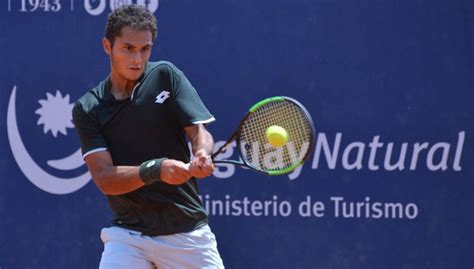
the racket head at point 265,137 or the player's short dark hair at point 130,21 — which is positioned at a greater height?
the player's short dark hair at point 130,21

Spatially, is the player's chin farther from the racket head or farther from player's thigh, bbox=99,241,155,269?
player's thigh, bbox=99,241,155,269

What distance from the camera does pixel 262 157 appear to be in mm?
3826

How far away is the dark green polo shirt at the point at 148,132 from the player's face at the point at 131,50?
8 centimetres

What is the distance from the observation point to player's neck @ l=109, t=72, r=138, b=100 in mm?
3846

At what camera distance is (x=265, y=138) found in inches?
151

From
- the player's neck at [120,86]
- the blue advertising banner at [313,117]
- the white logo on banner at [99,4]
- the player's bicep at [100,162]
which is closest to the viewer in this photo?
the player's bicep at [100,162]

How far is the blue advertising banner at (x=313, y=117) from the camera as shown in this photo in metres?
5.16

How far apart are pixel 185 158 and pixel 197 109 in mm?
239

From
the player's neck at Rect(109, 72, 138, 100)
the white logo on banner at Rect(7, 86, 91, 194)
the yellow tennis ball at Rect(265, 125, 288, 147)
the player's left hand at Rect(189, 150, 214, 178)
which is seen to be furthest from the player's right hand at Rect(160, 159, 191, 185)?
the white logo on banner at Rect(7, 86, 91, 194)

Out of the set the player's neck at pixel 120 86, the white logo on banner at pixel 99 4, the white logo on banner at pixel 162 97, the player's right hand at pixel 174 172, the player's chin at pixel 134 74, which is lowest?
the player's right hand at pixel 174 172

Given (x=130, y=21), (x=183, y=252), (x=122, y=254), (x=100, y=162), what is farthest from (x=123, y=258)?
(x=130, y=21)

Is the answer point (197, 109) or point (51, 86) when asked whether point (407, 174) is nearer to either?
point (197, 109)

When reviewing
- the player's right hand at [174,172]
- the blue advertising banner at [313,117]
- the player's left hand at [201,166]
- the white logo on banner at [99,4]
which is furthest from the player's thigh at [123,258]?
the white logo on banner at [99,4]

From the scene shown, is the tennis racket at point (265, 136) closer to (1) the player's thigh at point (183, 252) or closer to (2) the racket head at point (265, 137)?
(2) the racket head at point (265, 137)
